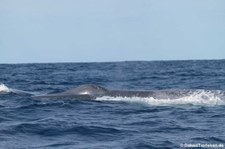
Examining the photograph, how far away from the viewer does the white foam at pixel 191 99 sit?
72.6ft

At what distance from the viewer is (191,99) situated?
906 inches

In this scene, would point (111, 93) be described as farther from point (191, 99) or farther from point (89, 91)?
point (191, 99)

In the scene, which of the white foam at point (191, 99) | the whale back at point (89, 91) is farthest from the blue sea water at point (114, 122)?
the whale back at point (89, 91)

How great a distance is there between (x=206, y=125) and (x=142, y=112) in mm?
3932

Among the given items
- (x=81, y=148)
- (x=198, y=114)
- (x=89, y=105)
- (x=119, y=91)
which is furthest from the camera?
(x=119, y=91)

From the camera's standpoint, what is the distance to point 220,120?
668 inches

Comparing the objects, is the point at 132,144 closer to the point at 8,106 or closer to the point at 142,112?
the point at 142,112

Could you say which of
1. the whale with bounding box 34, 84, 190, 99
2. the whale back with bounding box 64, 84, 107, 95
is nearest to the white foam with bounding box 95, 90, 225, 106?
the whale with bounding box 34, 84, 190, 99

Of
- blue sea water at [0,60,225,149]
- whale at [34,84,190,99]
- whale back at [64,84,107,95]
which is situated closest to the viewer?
blue sea water at [0,60,225,149]

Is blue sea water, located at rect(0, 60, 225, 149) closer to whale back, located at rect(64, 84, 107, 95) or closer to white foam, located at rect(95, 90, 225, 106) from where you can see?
white foam, located at rect(95, 90, 225, 106)

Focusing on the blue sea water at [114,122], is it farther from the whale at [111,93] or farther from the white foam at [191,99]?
the whale at [111,93]

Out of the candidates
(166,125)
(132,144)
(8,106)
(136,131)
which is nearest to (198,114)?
(166,125)

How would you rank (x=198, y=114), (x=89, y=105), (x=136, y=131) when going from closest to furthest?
(x=136, y=131), (x=198, y=114), (x=89, y=105)

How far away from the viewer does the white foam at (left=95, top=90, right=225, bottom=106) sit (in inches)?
871
